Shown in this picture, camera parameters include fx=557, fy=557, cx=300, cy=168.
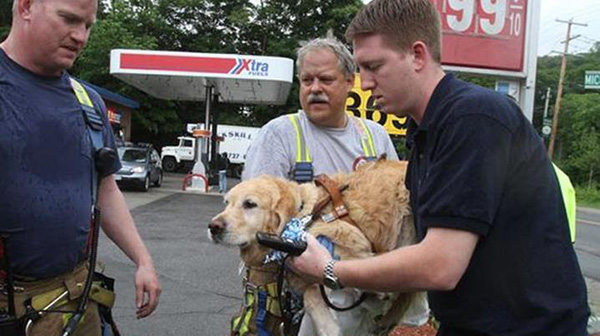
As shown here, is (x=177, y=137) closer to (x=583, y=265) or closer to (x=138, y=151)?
(x=138, y=151)

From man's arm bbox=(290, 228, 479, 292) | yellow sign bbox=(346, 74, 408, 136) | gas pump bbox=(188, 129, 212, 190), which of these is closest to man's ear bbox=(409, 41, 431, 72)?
man's arm bbox=(290, 228, 479, 292)

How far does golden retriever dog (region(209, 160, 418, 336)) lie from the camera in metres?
2.54

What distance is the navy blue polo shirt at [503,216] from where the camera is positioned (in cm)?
153

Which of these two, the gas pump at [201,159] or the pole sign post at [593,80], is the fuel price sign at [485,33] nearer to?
the gas pump at [201,159]

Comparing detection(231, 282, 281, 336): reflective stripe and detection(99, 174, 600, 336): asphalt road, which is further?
detection(99, 174, 600, 336): asphalt road

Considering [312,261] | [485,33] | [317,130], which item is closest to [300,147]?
[317,130]

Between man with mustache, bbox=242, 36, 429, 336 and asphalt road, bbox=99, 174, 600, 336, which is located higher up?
man with mustache, bbox=242, 36, 429, 336

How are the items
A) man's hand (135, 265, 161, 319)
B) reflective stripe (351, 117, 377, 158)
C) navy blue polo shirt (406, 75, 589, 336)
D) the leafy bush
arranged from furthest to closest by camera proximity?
the leafy bush, reflective stripe (351, 117, 377, 158), man's hand (135, 265, 161, 319), navy blue polo shirt (406, 75, 589, 336)

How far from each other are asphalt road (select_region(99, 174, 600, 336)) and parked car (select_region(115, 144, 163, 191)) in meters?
5.57

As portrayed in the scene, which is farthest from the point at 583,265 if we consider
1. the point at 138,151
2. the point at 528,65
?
the point at 138,151

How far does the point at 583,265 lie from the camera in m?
10.9

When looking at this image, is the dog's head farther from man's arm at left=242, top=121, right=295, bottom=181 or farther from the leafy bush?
the leafy bush

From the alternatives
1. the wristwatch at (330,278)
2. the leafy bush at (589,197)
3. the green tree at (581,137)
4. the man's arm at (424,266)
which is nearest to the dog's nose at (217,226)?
the wristwatch at (330,278)

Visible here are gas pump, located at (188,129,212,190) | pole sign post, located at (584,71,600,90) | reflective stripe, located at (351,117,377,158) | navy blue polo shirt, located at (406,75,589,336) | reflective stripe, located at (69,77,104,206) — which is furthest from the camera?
pole sign post, located at (584,71,600,90)
